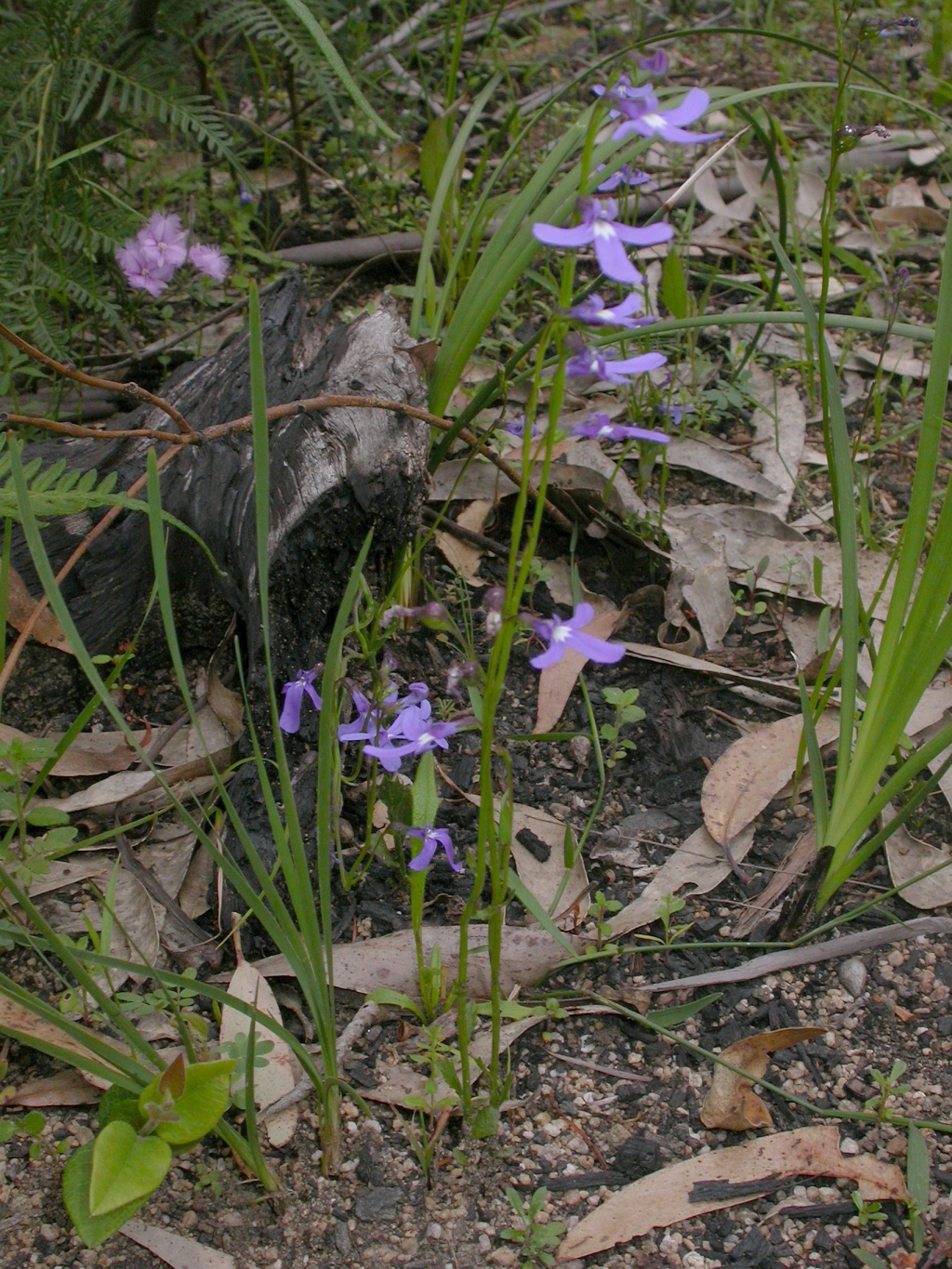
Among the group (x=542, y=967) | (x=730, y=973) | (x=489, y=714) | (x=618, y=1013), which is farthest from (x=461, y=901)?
(x=489, y=714)

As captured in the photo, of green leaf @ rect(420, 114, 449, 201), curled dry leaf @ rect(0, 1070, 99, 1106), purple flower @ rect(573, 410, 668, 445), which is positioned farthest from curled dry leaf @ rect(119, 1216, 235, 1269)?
green leaf @ rect(420, 114, 449, 201)

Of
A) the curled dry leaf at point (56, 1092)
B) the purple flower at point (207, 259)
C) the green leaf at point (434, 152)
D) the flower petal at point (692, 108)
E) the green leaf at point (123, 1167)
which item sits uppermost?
the flower petal at point (692, 108)

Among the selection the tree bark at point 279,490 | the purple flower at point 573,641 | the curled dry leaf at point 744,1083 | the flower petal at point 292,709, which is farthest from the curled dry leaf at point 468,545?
the purple flower at point 573,641

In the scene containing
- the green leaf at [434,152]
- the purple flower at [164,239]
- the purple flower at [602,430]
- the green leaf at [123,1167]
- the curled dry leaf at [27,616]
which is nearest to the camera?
the purple flower at [602,430]

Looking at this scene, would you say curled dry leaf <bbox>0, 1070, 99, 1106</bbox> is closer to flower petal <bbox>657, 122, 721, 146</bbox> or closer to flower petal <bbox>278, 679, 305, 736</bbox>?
flower petal <bbox>278, 679, 305, 736</bbox>

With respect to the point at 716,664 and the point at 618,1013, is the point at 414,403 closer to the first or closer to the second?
the point at 716,664

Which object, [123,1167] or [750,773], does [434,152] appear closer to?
[750,773]

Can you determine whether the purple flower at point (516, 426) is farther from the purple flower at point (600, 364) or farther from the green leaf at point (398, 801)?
the purple flower at point (600, 364)

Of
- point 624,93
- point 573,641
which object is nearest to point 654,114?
point 624,93
